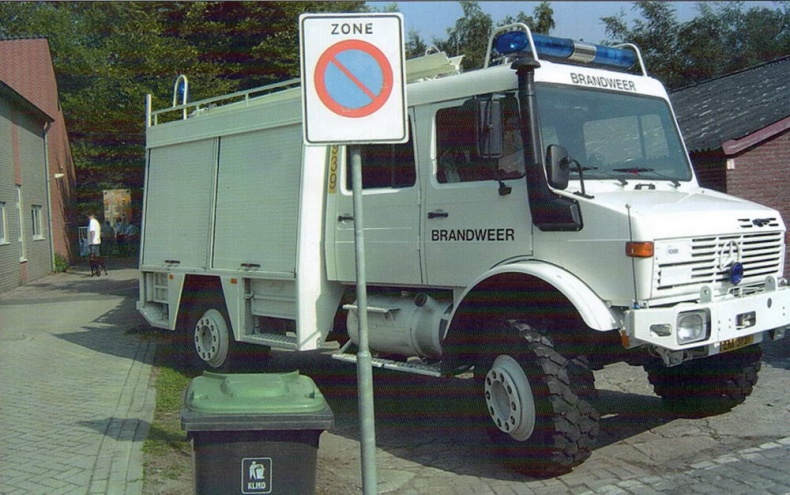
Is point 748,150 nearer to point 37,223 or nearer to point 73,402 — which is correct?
point 73,402

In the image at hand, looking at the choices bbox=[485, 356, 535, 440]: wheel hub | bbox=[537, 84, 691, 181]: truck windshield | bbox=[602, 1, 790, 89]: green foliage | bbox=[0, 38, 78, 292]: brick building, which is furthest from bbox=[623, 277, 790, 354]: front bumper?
bbox=[602, 1, 790, 89]: green foliage

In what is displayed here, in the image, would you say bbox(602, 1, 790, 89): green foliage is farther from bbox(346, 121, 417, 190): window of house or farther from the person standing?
bbox(346, 121, 417, 190): window of house

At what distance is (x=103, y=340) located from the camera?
13.0 m

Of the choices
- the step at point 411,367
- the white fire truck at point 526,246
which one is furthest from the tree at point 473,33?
the step at point 411,367

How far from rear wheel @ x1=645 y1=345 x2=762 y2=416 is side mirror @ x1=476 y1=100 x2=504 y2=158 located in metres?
2.04

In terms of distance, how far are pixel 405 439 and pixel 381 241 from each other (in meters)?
1.66

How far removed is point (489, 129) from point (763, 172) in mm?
8175

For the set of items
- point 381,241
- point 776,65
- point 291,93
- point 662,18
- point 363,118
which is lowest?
point 381,241

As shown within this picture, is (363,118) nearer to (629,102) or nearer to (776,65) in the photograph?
(629,102)

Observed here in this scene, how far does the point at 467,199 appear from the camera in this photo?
21.7ft

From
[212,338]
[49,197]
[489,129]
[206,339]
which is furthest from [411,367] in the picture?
[49,197]

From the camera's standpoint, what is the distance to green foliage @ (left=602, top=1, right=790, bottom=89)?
95.0 ft

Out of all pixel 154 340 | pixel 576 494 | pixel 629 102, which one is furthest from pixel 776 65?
pixel 576 494

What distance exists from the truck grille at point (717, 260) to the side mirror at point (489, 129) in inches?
51.8
